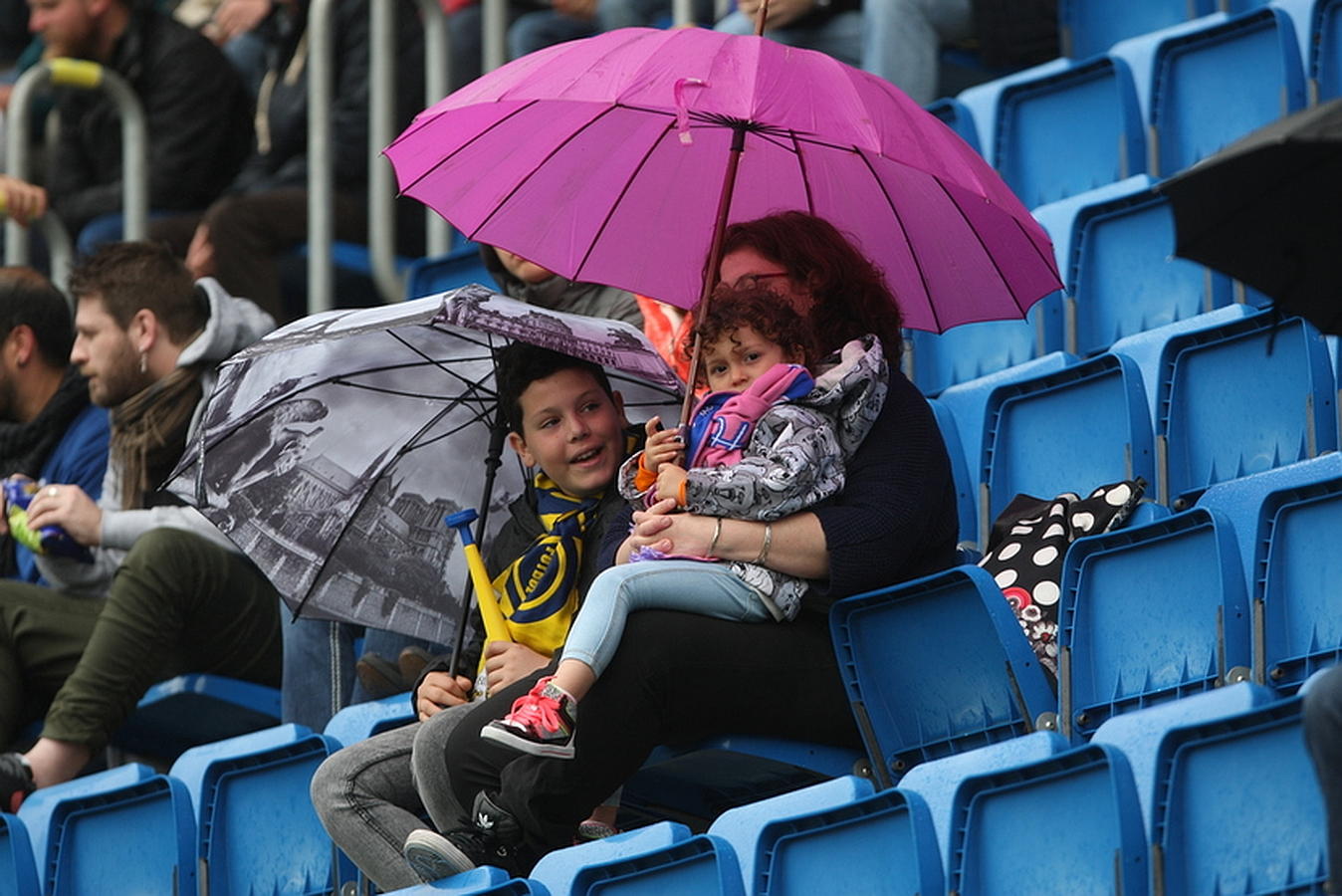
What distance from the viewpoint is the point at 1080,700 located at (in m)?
3.42

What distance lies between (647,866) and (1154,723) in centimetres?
66

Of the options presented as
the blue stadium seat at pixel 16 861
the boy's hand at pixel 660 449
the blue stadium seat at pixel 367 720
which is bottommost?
the blue stadium seat at pixel 16 861

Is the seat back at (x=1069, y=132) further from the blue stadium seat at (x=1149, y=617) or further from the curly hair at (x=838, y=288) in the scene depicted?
the blue stadium seat at (x=1149, y=617)

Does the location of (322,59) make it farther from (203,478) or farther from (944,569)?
(944,569)

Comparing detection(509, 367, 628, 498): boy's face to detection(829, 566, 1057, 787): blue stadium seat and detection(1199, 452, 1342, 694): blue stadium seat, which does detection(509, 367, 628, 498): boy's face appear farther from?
detection(1199, 452, 1342, 694): blue stadium seat

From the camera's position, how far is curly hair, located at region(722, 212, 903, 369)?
11.9ft

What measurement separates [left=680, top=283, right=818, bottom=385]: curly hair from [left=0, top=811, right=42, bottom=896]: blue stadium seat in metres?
1.50

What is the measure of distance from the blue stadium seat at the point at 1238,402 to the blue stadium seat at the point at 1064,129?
3.74 ft

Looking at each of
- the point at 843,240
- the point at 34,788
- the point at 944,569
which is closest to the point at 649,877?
the point at 944,569

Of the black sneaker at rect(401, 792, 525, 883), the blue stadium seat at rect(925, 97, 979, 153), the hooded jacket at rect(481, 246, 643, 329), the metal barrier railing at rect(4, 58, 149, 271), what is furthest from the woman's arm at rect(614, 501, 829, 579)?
the metal barrier railing at rect(4, 58, 149, 271)

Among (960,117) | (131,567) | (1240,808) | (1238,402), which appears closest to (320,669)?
(131,567)

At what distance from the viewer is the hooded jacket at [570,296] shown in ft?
15.5

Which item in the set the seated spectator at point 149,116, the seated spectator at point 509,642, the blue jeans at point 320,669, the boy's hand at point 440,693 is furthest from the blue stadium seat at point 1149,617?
the seated spectator at point 149,116

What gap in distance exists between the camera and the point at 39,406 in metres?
5.58
